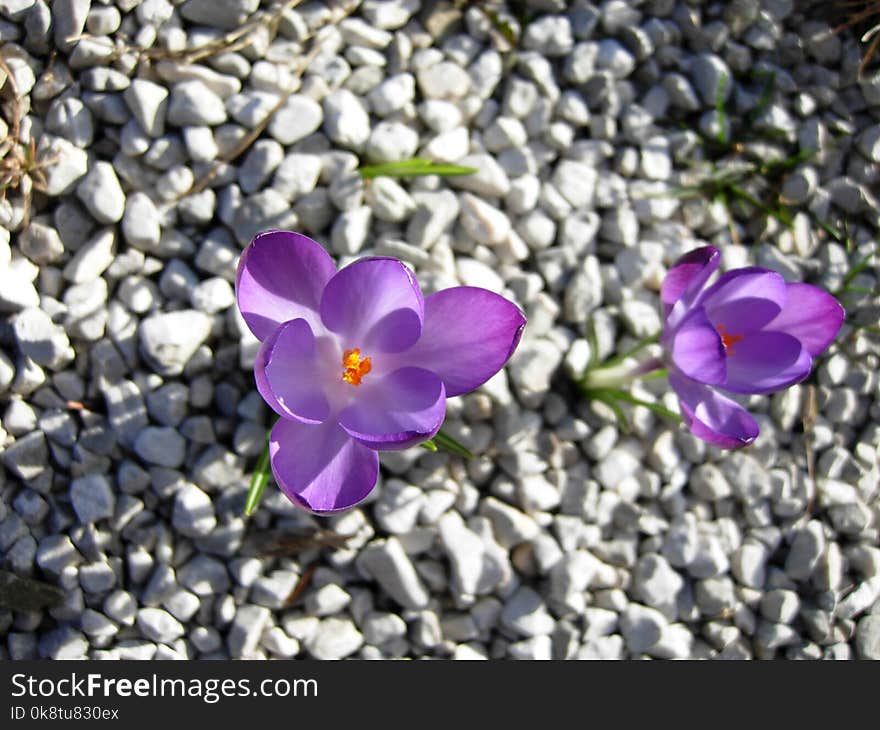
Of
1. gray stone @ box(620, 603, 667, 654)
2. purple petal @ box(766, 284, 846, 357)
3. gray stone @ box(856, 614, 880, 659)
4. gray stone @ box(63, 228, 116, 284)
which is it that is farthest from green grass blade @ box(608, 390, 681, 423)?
gray stone @ box(63, 228, 116, 284)

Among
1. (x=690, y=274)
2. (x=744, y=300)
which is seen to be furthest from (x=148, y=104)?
(x=744, y=300)

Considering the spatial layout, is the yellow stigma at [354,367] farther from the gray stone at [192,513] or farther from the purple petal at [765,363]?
the purple petal at [765,363]

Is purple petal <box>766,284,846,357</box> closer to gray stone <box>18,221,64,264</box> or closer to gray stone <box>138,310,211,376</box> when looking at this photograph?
gray stone <box>138,310,211,376</box>

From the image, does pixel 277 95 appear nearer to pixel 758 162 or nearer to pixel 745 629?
pixel 758 162

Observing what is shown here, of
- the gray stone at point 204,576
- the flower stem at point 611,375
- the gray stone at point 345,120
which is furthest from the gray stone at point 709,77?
the gray stone at point 204,576

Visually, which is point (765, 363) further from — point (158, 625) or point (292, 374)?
point (158, 625)

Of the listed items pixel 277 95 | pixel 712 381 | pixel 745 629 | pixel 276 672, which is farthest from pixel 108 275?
pixel 745 629
